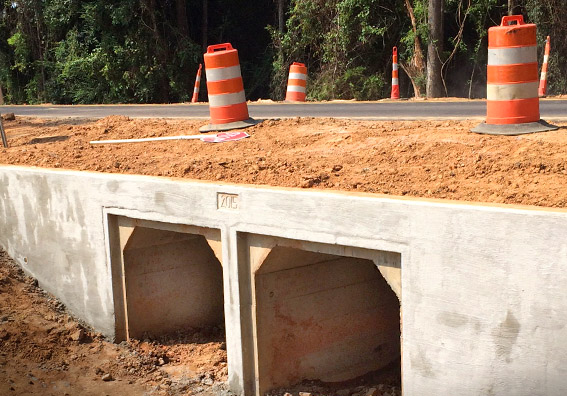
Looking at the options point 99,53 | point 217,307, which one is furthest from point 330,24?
point 217,307

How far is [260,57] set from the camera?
28266 millimetres

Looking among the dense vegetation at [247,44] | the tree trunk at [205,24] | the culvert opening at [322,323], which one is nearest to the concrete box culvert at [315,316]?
the culvert opening at [322,323]

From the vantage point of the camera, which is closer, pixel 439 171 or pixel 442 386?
pixel 442 386

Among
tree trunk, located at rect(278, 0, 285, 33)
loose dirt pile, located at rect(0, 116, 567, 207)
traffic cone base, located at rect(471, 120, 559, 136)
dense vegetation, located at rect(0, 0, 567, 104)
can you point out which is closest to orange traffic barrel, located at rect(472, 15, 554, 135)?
traffic cone base, located at rect(471, 120, 559, 136)

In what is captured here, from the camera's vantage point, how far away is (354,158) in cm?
775

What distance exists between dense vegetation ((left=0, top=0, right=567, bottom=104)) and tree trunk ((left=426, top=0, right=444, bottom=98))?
416mm

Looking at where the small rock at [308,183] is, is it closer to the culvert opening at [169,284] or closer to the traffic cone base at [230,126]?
the culvert opening at [169,284]

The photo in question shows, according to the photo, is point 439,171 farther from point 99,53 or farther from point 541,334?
point 99,53

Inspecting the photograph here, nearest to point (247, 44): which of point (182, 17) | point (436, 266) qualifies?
point (182, 17)

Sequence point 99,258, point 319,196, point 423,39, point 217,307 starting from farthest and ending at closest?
point 423,39 < point 217,307 < point 99,258 < point 319,196

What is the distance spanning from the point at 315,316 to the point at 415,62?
15.7 metres

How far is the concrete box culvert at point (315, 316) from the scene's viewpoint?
7.55 metres

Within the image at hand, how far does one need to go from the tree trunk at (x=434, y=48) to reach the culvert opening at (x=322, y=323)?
13.0 meters

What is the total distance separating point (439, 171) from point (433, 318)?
150 cm
